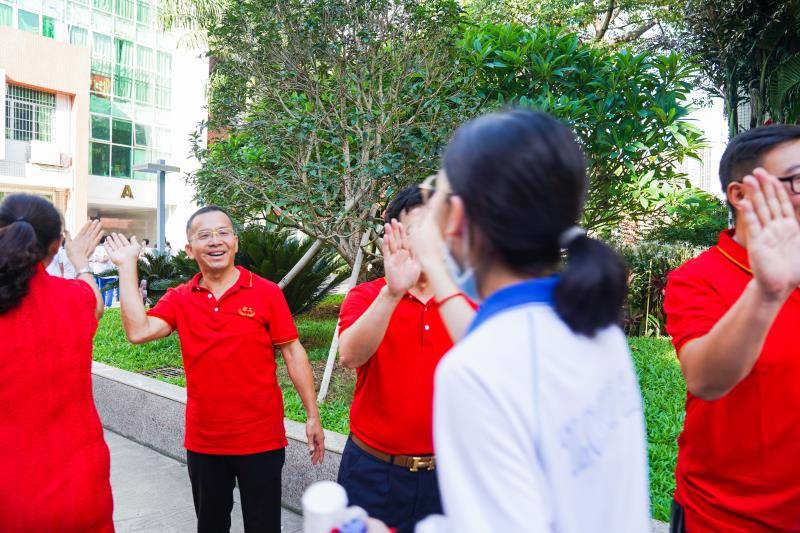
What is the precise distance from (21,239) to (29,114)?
26.6 meters

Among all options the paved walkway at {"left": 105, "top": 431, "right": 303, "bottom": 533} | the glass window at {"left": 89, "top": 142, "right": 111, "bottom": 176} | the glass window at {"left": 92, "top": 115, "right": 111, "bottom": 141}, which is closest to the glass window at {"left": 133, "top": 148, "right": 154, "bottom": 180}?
the glass window at {"left": 89, "top": 142, "right": 111, "bottom": 176}

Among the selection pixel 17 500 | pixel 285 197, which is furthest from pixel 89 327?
pixel 285 197

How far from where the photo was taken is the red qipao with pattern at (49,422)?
2.16 meters

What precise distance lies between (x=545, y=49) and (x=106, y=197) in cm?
2557

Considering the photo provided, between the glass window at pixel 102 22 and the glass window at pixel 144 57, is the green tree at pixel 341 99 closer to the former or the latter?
the glass window at pixel 102 22

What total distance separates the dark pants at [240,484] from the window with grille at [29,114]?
84.3 ft

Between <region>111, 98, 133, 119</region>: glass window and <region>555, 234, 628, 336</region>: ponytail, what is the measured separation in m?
29.7

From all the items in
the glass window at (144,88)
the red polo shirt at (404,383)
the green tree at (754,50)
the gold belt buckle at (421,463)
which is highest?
the glass window at (144,88)

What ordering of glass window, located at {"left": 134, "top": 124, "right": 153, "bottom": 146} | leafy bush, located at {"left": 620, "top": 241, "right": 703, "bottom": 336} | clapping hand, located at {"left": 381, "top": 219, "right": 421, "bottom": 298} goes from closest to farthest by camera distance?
clapping hand, located at {"left": 381, "top": 219, "right": 421, "bottom": 298} < leafy bush, located at {"left": 620, "top": 241, "right": 703, "bottom": 336} < glass window, located at {"left": 134, "top": 124, "right": 153, "bottom": 146}

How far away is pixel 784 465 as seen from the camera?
5.53 ft

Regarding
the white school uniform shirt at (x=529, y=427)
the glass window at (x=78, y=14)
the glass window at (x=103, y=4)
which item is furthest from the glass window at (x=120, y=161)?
the white school uniform shirt at (x=529, y=427)

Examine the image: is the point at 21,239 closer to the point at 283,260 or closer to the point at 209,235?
the point at 209,235

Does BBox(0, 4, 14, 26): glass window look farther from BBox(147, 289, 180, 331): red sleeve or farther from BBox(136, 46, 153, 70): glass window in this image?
BBox(147, 289, 180, 331): red sleeve

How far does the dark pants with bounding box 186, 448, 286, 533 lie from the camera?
3.10m
